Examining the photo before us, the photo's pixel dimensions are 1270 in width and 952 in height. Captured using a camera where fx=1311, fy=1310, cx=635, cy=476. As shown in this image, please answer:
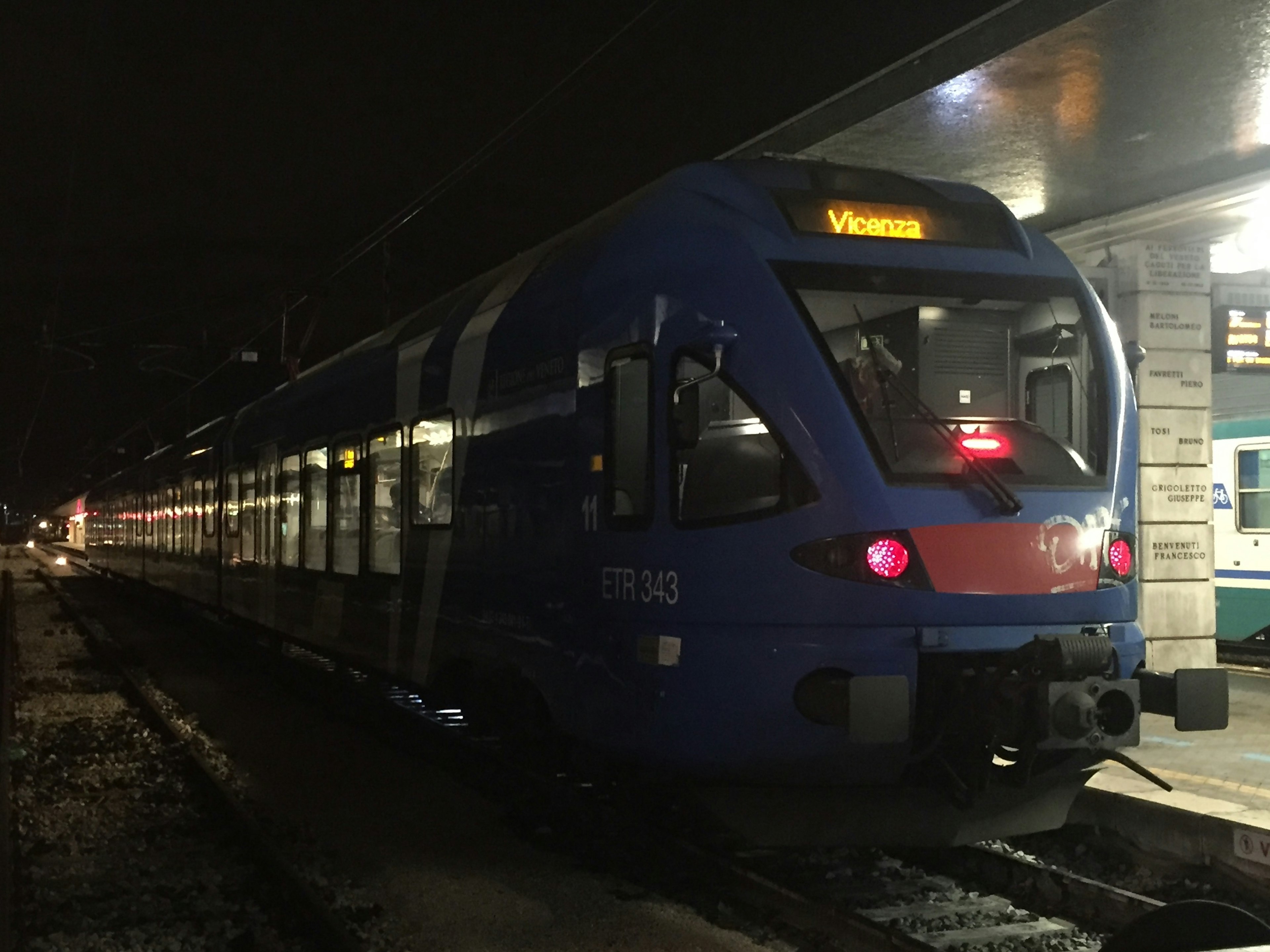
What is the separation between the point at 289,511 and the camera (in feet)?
40.2

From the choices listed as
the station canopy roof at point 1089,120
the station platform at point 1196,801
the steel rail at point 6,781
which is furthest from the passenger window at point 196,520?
the station platform at point 1196,801

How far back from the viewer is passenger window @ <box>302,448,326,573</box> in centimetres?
1081

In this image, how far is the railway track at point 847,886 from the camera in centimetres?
525

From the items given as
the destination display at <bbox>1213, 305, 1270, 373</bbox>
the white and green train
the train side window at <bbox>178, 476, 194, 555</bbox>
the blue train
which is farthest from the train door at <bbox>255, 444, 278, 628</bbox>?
the white and green train

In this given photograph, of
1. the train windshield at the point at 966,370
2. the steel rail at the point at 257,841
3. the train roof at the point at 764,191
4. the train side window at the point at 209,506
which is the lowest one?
the steel rail at the point at 257,841

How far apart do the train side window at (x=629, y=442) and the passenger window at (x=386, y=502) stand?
10.2 feet

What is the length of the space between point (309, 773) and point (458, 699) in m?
1.62

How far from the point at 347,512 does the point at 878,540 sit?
5846 mm

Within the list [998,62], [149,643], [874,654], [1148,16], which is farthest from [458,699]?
[149,643]

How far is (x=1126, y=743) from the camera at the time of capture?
17.7 ft

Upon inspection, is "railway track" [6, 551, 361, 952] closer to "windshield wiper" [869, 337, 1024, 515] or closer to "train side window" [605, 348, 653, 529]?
"train side window" [605, 348, 653, 529]

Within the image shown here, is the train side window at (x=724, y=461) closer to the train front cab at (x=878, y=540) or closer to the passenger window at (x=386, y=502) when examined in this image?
the train front cab at (x=878, y=540)

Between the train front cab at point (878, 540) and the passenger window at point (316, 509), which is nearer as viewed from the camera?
the train front cab at point (878, 540)

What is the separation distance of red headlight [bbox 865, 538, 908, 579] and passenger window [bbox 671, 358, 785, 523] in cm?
43
